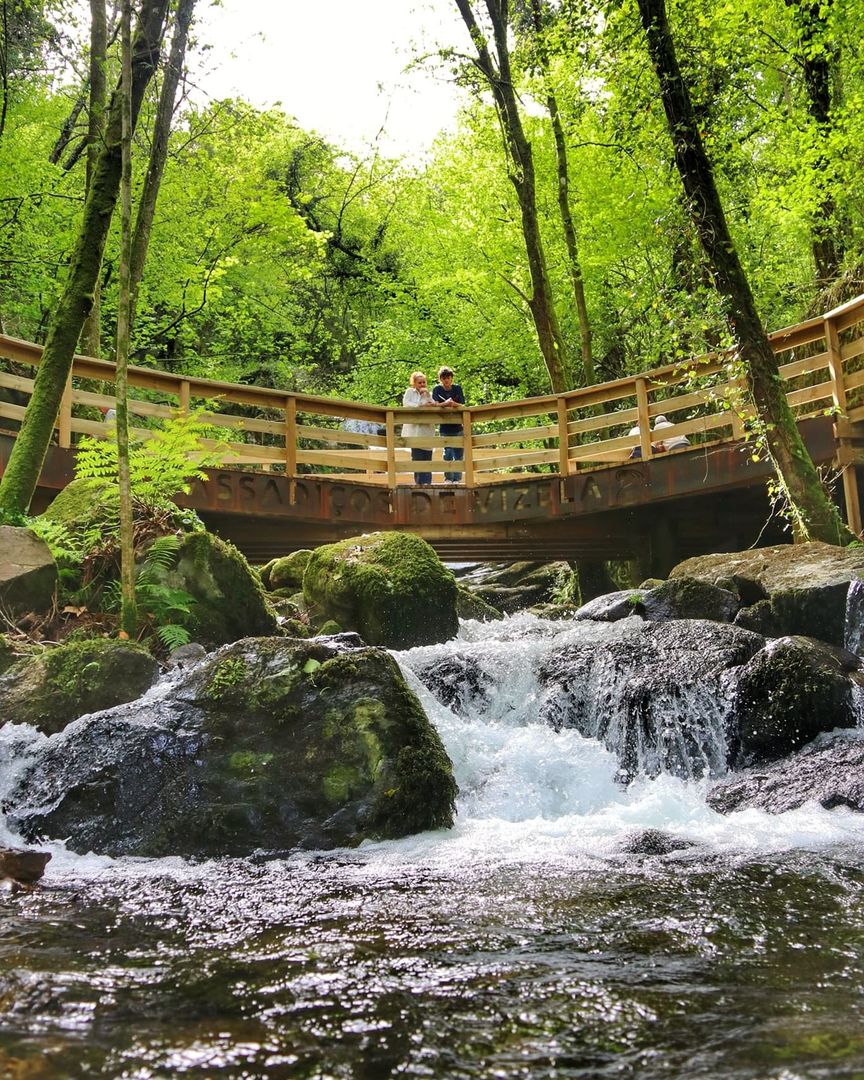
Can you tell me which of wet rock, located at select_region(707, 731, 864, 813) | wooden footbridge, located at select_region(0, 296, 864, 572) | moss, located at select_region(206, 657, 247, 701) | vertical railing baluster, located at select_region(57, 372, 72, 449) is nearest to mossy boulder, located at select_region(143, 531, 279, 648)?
moss, located at select_region(206, 657, 247, 701)

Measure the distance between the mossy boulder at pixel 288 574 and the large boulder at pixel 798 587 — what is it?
17.1ft

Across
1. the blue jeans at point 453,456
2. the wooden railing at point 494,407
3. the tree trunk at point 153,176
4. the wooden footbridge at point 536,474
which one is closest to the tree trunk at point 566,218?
the wooden railing at point 494,407

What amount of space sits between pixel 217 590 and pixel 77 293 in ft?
10.1

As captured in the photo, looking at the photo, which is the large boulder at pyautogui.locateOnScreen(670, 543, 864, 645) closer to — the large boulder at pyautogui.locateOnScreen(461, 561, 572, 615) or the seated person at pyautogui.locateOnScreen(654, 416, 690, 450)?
the seated person at pyautogui.locateOnScreen(654, 416, 690, 450)

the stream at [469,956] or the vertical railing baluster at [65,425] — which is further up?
the vertical railing baluster at [65,425]

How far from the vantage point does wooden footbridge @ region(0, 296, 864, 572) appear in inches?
444

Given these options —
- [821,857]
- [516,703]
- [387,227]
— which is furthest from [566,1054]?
[387,227]

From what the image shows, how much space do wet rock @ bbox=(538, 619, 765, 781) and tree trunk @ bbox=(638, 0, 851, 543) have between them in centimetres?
297

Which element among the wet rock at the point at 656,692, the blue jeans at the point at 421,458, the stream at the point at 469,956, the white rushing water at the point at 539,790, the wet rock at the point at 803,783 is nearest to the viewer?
the stream at the point at 469,956

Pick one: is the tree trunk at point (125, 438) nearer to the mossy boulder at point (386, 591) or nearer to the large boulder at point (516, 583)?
the mossy boulder at point (386, 591)

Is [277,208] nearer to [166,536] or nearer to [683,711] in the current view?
[166,536]

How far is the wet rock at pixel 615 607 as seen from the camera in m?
9.43

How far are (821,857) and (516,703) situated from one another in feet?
12.3

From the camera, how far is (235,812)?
15.3 ft
